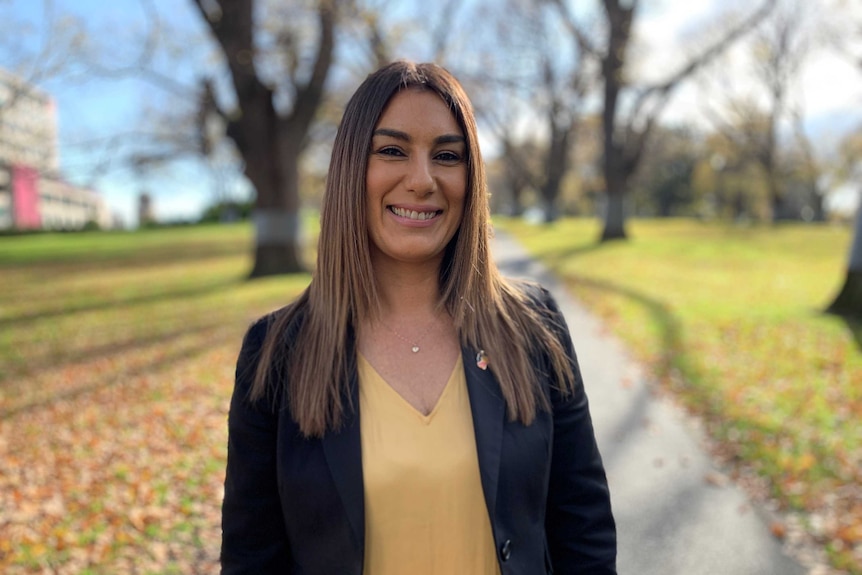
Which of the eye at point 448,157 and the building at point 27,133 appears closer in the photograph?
the eye at point 448,157

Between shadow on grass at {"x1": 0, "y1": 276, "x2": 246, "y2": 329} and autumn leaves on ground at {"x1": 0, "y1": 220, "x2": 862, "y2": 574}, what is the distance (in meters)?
0.06

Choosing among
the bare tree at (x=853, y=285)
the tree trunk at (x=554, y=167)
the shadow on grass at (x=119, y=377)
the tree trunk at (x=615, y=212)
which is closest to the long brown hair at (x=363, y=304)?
the shadow on grass at (x=119, y=377)

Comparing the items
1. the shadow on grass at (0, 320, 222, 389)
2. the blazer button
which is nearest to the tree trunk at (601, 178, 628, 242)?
the shadow on grass at (0, 320, 222, 389)

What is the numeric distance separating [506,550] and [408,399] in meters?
0.46

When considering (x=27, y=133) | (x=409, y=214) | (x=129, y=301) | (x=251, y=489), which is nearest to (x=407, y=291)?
(x=409, y=214)

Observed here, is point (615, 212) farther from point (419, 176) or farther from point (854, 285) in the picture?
point (419, 176)

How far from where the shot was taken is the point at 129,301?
13617mm

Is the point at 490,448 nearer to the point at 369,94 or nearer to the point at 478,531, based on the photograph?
the point at 478,531

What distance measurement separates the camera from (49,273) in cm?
1878

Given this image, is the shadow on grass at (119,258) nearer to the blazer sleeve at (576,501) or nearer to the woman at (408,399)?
the woman at (408,399)

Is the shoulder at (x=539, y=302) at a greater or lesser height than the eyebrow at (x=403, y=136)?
lesser

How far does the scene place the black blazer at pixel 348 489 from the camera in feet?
5.43

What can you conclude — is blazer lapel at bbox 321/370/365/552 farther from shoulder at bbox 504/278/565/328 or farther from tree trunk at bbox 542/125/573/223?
tree trunk at bbox 542/125/573/223

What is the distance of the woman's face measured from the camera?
1.74m
